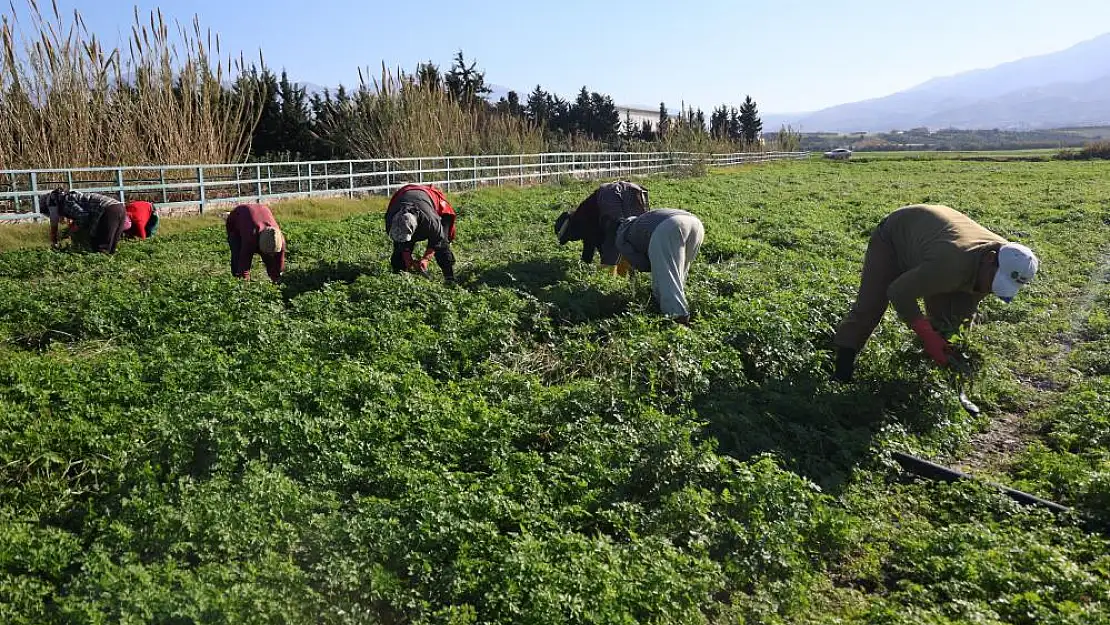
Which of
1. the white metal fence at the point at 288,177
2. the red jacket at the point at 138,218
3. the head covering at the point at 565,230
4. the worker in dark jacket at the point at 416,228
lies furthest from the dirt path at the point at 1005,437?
the white metal fence at the point at 288,177

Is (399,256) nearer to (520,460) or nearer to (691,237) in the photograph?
(691,237)

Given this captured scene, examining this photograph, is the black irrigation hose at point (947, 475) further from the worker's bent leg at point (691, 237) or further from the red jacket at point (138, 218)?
the red jacket at point (138, 218)

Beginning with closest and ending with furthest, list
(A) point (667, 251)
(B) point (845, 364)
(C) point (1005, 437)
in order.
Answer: (C) point (1005, 437), (B) point (845, 364), (A) point (667, 251)

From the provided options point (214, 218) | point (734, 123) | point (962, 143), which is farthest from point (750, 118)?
point (962, 143)

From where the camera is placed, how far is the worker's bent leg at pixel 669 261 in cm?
749

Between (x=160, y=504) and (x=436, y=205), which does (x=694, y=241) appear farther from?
(x=160, y=504)

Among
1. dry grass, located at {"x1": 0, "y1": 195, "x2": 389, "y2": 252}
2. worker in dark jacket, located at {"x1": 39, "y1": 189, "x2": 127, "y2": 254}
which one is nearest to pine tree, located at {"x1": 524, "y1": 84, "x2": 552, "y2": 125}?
dry grass, located at {"x1": 0, "y1": 195, "x2": 389, "y2": 252}

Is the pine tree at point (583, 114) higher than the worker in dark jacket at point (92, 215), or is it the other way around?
the pine tree at point (583, 114)

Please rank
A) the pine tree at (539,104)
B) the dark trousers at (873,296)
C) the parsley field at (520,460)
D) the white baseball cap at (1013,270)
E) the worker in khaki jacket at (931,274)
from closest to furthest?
the parsley field at (520,460) < the white baseball cap at (1013,270) < the worker in khaki jacket at (931,274) < the dark trousers at (873,296) < the pine tree at (539,104)

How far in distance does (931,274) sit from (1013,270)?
1.75 feet

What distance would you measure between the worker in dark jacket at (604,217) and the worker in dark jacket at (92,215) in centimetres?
596

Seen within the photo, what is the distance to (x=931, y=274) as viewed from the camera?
569 cm

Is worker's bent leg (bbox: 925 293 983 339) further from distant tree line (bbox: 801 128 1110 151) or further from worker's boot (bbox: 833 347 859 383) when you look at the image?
distant tree line (bbox: 801 128 1110 151)

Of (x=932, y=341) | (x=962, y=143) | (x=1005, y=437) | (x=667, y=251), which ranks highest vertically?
(x=962, y=143)
